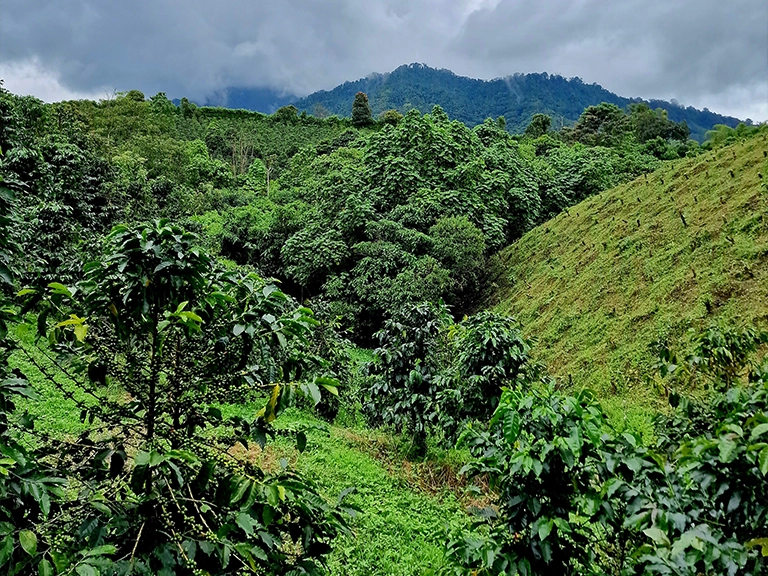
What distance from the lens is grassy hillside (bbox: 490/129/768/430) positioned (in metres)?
8.06

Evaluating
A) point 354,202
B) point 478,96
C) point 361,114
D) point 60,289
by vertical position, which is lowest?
point 60,289

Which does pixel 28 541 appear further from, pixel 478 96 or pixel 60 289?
pixel 478 96

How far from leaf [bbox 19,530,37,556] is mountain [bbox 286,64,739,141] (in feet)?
233

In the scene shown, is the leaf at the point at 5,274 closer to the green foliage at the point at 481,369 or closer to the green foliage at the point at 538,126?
the green foliage at the point at 481,369

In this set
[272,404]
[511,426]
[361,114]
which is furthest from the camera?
[361,114]

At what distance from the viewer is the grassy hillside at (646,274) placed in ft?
26.5

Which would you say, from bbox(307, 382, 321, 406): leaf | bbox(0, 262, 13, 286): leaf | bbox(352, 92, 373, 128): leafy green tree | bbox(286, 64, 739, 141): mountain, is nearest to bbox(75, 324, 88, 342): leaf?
bbox(0, 262, 13, 286): leaf

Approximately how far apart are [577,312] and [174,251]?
10548 millimetres

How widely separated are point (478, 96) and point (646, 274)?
8549cm

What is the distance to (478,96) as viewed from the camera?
8694cm

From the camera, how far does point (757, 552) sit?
56.8 inches

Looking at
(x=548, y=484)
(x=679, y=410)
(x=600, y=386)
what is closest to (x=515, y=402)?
(x=548, y=484)

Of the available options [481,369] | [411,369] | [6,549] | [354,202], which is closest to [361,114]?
[354,202]

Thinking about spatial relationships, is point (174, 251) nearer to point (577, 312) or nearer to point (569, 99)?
point (577, 312)
